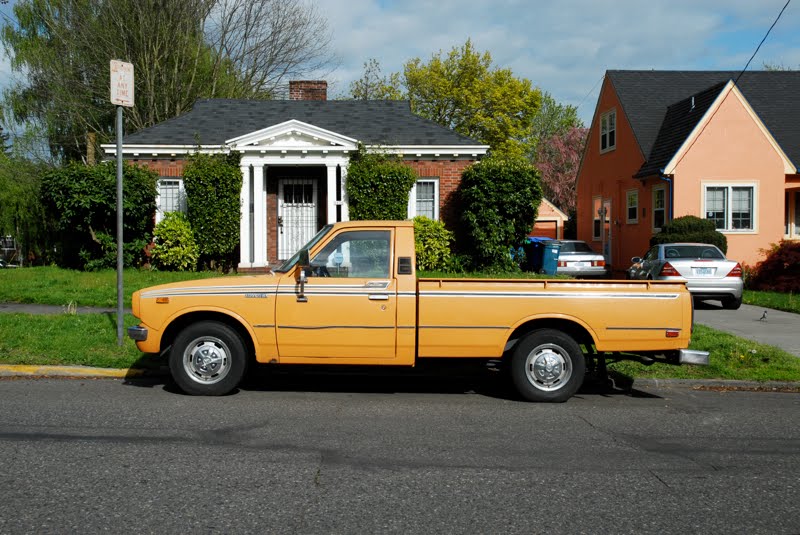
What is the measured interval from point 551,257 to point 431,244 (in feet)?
11.8

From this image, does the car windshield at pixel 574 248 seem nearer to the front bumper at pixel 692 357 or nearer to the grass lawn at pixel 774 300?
the grass lawn at pixel 774 300

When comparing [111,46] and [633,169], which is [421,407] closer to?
[633,169]

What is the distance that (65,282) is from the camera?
606 inches

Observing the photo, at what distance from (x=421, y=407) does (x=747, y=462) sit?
2.91 metres

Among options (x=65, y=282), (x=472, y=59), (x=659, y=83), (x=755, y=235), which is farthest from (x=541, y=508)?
(x=472, y=59)

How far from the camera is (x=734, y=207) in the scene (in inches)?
884

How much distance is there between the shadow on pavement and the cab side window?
3.49ft

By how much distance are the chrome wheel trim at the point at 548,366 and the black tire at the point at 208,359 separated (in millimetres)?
2850

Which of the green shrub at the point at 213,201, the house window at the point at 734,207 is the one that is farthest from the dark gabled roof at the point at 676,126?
the green shrub at the point at 213,201

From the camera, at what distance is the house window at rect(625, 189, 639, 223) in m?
25.9

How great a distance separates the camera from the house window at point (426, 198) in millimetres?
19797

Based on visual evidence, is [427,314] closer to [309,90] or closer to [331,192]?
[331,192]

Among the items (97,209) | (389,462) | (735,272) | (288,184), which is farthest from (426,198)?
(389,462)

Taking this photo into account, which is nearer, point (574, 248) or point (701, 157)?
point (701, 157)
